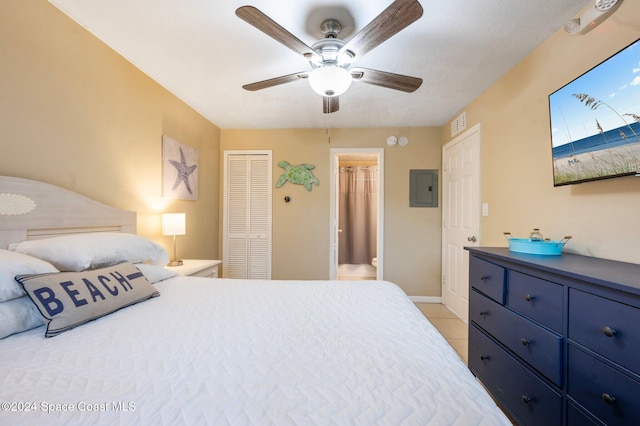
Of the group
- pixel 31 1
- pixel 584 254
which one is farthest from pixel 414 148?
pixel 31 1

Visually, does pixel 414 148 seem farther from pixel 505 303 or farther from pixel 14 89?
pixel 14 89

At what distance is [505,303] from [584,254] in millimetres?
552

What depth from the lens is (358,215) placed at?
533 cm

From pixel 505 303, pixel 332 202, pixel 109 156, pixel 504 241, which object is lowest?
pixel 505 303

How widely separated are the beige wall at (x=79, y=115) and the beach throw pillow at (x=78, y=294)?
2.61 ft

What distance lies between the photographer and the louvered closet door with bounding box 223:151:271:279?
3600 millimetres

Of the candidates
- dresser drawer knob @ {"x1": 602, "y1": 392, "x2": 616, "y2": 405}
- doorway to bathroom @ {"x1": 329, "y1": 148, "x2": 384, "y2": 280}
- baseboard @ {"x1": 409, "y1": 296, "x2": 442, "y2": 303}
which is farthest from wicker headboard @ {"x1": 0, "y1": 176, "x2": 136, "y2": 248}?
doorway to bathroom @ {"x1": 329, "y1": 148, "x2": 384, "y2": 280}

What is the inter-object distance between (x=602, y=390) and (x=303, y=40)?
2.37 metres

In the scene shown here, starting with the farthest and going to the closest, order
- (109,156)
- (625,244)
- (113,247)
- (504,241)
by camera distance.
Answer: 1. (504,241)
2. (109,156)
3. (113,247)
4. (625,244)

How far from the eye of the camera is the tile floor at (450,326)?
2.29 metres

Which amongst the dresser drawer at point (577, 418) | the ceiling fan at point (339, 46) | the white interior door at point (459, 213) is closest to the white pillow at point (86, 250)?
the ceiling fan at point (339, 46)

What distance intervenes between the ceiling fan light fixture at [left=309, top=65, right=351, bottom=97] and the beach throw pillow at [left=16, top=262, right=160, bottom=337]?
1578mm

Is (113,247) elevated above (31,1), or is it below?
below

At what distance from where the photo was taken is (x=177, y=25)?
1648 mm
